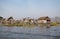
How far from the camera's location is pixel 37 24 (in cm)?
6506

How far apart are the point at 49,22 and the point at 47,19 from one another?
1.58m

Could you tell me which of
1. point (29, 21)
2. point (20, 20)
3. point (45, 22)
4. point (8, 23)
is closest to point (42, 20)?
point (45, 22)

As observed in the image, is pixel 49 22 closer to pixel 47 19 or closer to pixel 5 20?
pixel 47 19

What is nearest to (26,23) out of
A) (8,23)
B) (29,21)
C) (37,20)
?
(29,21)

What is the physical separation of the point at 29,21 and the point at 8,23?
43.7 ft

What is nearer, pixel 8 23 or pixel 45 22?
pixel 45 22

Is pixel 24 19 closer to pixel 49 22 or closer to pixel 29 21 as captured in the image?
pixel 29 21

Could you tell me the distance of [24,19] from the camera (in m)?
68.6

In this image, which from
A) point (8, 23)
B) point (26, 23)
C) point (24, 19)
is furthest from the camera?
point (8, 23)

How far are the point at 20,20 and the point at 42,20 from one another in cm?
972

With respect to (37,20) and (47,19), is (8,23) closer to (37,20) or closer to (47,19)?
(37,20)

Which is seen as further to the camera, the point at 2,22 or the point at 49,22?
the point at 2,22

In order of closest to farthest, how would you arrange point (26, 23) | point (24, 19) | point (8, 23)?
point (26, 23), point (24, 19), point (8, 23)

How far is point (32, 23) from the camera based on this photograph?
64.4 meters
